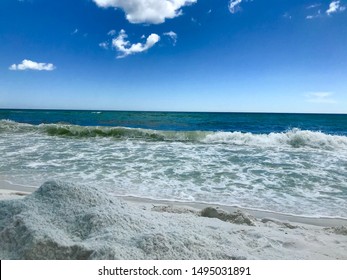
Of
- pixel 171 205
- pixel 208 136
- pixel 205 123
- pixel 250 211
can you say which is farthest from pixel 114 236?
pixel 205 123

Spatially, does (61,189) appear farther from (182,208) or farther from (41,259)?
(182,208)

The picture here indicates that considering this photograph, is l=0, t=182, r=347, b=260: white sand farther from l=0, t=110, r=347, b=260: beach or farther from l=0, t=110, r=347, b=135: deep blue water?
l=0, t=110, r=347, b=135: deep blue water

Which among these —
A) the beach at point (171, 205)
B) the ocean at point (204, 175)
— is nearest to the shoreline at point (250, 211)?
the beach at point (171, 205)

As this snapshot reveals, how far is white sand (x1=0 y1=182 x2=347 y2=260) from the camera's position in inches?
94.5

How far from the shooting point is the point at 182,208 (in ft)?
15.7

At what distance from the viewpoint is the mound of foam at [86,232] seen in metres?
2.39

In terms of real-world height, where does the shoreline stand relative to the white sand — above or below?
below

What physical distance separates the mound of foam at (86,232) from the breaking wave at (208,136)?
12118 millimetres

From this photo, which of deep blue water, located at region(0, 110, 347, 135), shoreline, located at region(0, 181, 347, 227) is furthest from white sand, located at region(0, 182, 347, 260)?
deep blue water, located at region(0, 110, 347, 135)

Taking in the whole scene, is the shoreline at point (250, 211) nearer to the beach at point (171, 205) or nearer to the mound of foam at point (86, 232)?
the beach at point (171, 205)

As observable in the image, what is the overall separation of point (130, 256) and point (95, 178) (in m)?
4.91

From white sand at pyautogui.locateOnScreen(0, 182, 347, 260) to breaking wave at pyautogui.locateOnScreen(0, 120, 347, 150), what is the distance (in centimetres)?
1135
